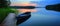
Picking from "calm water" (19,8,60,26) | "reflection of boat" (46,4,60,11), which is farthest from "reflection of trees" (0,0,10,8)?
"reflection of boat" (46,4,60,11)

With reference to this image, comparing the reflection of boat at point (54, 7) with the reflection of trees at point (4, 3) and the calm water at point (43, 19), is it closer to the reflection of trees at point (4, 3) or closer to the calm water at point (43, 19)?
the calm water at point (43, 19)

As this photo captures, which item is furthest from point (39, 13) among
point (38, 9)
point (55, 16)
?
point (55, 16)

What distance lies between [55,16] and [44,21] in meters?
0.10

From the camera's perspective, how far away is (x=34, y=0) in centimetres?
105

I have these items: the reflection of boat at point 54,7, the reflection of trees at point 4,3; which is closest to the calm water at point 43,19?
the reflection of boat at point 54,7

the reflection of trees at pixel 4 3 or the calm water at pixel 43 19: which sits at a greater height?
the reflection of trees at pixel 4 3

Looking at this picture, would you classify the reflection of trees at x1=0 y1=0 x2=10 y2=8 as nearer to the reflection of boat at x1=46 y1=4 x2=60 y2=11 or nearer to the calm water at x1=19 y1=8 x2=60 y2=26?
the calm water at x1=19 y1=8 x2=60 y2=26

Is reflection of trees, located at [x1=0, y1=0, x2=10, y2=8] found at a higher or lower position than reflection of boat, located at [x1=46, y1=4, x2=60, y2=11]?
higher

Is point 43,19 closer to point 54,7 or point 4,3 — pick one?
point 54,7

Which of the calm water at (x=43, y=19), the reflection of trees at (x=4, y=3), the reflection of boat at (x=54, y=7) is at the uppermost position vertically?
the reflection of trees at (x=4, y=3)

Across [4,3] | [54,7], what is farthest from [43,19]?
[4,3]

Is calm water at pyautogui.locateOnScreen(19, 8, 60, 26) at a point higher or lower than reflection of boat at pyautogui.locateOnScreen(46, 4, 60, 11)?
lower

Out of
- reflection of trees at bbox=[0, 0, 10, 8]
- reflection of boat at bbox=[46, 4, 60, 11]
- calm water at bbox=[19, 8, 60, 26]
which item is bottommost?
calm water at bbox=[19, 8, 60, 26]

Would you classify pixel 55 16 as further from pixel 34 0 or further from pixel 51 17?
pixel 34 0
